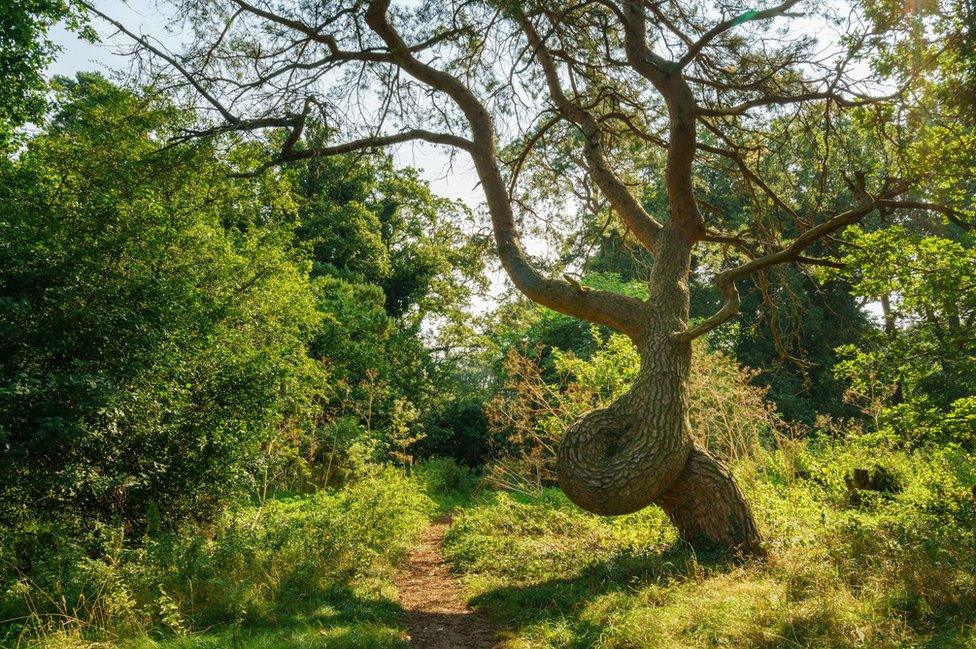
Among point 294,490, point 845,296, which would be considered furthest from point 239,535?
point 845,296

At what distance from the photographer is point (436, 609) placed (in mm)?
5957

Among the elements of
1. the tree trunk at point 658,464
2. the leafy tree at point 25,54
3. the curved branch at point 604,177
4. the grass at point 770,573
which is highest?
the leafy tree at point 25,54

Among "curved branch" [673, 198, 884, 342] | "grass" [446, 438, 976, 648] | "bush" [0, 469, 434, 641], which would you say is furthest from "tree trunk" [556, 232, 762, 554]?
"bush" [0, 469, 434, 641]

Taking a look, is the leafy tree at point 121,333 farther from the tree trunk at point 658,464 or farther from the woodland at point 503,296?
the tree trunk at point 658,464

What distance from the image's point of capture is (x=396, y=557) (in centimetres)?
784

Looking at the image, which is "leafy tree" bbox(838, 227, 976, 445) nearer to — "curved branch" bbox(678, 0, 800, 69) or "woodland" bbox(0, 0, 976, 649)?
"woodland" bbox(0, 0, 976, 649)

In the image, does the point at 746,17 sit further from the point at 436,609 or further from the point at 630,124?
the point at 436,609

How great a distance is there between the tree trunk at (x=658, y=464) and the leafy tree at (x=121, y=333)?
403cm

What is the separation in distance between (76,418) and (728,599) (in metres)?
5.73

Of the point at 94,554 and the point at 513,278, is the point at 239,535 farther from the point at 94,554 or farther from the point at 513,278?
the point at 513,278

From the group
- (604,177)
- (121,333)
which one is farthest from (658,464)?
(121,333)

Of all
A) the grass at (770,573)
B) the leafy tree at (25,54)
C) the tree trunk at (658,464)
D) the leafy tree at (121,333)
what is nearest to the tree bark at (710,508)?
the tree trunk at (658,464)

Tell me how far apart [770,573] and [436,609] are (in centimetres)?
325

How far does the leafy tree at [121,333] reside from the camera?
5152mm
